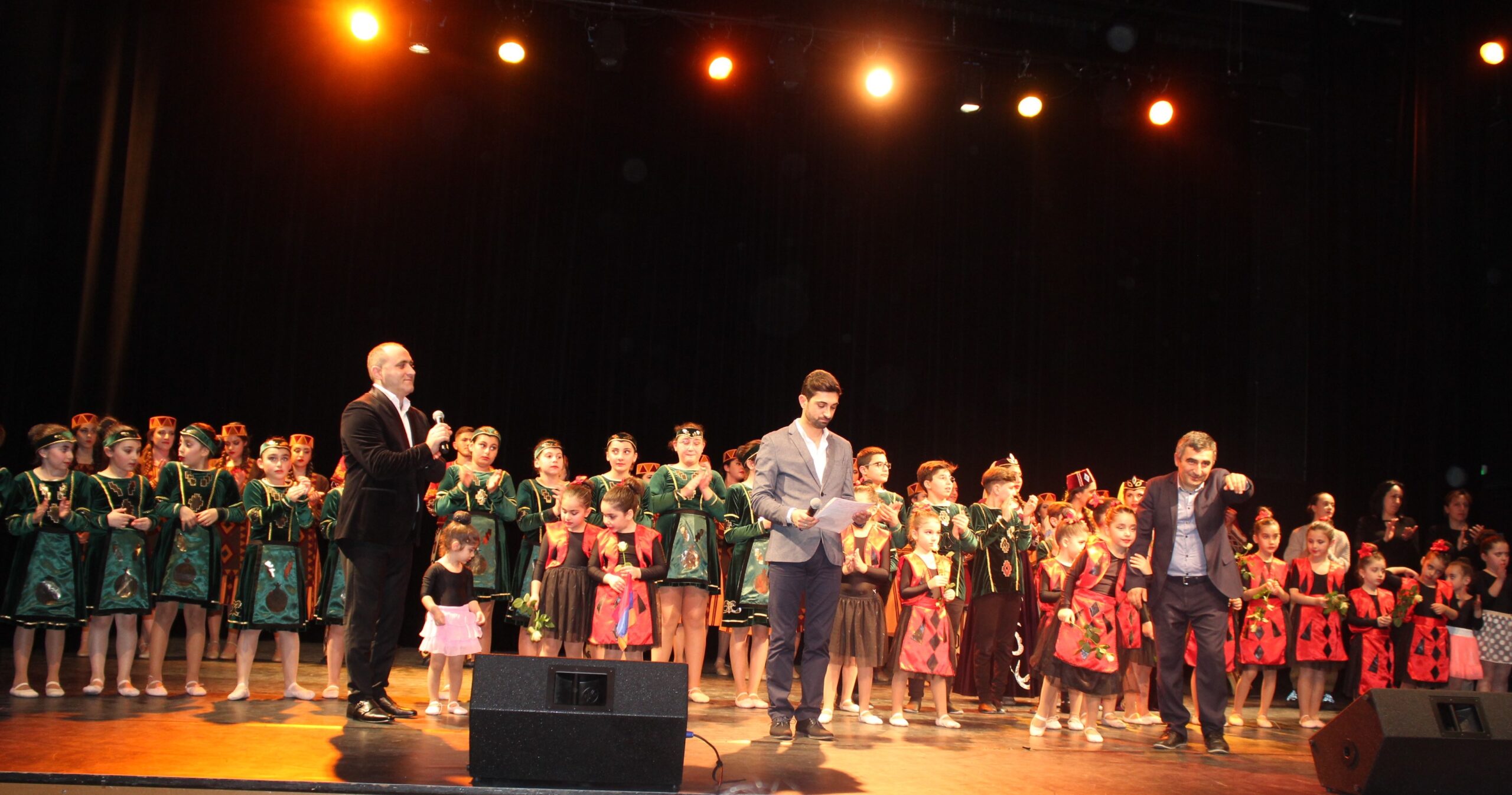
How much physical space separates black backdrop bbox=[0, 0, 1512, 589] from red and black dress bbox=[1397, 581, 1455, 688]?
238 cm

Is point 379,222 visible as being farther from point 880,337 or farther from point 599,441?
point 880,337

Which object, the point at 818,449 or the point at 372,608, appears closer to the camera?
the point at 372,608

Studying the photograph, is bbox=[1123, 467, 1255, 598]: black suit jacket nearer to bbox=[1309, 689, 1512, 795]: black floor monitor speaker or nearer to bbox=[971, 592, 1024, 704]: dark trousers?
bbox=[1309, 689, 1512, 795]: black floor monitor speaker

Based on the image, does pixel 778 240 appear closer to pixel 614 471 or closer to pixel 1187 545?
pixel 614 471

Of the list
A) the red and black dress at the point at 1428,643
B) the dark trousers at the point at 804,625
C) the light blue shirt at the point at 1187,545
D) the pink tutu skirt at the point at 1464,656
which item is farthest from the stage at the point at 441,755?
the pink tutu skirt at the point at 1464,656

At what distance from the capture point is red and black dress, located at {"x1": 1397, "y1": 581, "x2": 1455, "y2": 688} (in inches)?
263

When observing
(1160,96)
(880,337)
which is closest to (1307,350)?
(1160,96)

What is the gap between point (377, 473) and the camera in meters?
4.33

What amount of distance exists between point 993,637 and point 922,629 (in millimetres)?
1269

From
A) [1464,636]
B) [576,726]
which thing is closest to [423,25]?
[576,726]

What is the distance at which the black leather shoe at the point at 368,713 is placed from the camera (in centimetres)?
448

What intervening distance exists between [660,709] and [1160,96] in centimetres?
820

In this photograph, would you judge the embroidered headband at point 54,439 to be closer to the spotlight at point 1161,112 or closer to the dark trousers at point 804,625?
the dark trousers at point 804,625

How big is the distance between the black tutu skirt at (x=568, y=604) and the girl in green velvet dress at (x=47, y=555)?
7.39 ft
